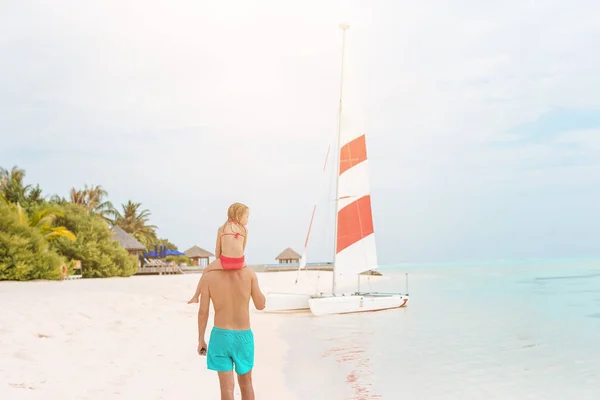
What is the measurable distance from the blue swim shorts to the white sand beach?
2505 mm

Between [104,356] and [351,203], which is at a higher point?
[351,203]

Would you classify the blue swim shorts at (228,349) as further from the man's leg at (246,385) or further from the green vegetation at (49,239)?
the green vegetation at (49,239)

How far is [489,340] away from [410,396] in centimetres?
810

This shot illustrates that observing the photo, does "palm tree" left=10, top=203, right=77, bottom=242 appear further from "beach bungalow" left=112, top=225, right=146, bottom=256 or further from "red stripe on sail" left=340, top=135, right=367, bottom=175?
"red stripe on sail" left=340, top=135, right=367, bottom=175

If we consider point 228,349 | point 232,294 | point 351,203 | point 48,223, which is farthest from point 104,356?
point 48,223

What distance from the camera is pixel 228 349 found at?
3629 millimetres

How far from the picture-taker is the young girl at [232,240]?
340 cm

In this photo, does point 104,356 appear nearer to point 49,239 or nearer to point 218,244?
point 218,244

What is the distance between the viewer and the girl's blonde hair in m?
3.47

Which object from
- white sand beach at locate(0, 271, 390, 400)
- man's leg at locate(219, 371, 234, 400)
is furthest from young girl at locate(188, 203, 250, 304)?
white sand beach at locate(0, 271, 390, 400)

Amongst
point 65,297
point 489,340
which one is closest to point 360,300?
point 489,340

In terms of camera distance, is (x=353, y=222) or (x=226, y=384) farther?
(x=353, y=222)

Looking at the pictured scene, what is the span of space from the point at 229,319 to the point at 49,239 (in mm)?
29452

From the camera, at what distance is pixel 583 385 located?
385 inches
